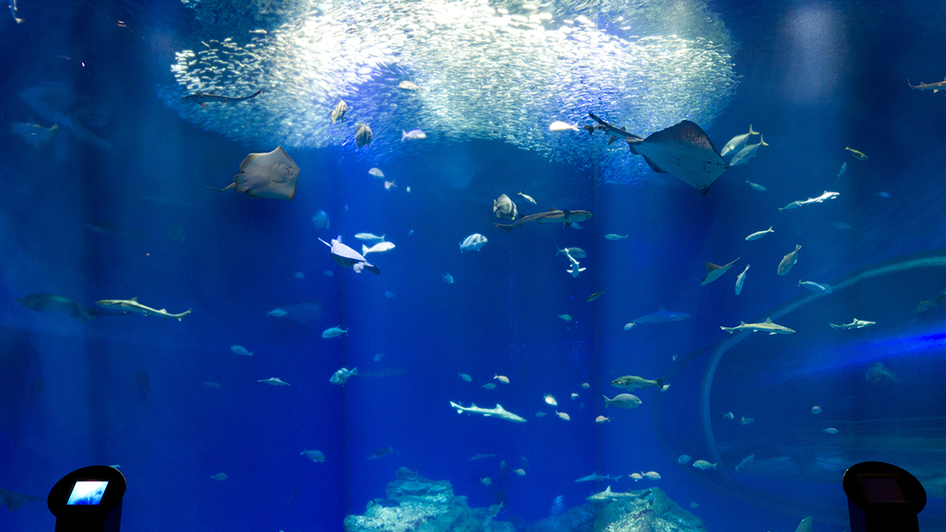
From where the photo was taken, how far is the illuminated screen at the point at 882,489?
130 centimetres

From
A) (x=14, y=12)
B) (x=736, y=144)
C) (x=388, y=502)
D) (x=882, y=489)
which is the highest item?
(x=14, y=12)

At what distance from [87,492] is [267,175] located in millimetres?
3221

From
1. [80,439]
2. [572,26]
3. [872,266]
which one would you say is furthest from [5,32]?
[872,266]

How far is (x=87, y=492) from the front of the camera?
4.42 ft

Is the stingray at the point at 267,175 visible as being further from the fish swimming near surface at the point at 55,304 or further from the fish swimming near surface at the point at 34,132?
the fish swimming near surface at the point at 34,132

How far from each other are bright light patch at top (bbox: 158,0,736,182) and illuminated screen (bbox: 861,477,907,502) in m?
6.58

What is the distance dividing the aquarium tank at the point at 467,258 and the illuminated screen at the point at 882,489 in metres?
2.29

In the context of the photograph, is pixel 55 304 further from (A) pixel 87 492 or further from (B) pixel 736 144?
(B) pixel 736 144

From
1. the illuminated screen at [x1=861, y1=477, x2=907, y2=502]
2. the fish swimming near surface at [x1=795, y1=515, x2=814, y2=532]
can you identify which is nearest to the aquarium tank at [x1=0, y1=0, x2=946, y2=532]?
the fish swimming near surface at [x1=795, y1=515, x2=814, y2=532]

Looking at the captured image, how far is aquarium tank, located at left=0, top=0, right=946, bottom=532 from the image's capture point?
6.36 metres

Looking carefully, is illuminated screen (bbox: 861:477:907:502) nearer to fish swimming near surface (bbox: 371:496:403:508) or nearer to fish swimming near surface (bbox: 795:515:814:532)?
fish swimming near surface (bbox: 795:515:814:532)

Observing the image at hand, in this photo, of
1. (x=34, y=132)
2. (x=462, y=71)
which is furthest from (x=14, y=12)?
(x=462, y=71)

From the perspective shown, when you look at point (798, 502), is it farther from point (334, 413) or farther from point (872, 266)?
point (334, 413)

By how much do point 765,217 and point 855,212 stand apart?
1.49m
